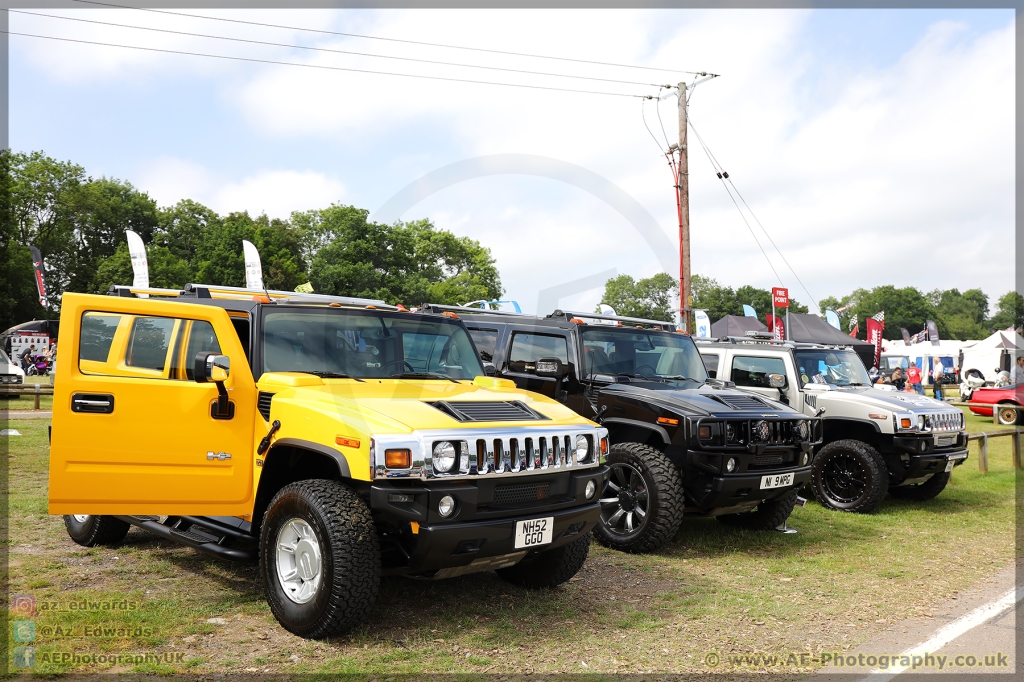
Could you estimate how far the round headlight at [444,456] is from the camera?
4.33 metres

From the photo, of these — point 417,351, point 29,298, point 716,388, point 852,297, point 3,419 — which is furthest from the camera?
point 852,297

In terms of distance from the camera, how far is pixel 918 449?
364 inches

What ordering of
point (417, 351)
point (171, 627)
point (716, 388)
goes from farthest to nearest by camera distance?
1. point (716, 388)
2. point (417, 351)
3. point (171, 627)

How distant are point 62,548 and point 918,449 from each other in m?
9.33

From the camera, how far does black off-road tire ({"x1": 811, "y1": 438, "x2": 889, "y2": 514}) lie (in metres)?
9.20

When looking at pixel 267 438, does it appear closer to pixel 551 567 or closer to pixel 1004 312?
pixel 551 567

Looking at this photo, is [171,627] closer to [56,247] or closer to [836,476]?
[836,476]

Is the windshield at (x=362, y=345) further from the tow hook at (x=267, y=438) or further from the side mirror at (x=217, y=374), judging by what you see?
the tow hook at (x=267, y=438)

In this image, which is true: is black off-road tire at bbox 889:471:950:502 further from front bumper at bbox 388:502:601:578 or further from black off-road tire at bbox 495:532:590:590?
front bumper at bbox 388:502:601:578

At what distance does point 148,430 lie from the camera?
15.5 feet

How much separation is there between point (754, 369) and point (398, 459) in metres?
7.48

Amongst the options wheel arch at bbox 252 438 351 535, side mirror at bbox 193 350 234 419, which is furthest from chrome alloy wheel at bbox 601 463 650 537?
side mirror at bbox 193 350 234 419

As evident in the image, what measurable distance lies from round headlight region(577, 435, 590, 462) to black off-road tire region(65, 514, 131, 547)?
396 centimetres

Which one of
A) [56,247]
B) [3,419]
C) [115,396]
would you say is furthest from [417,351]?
[56,247]
